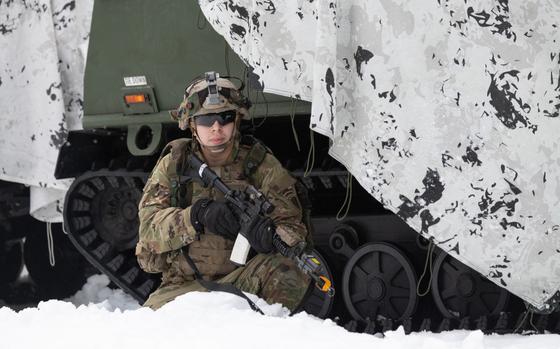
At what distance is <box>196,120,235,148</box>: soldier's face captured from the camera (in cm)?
440

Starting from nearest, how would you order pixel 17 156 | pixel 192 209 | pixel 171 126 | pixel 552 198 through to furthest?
pixel 552 198
pixel 192 209
pixel 171 126
pixel 17 156

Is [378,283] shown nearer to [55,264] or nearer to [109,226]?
[109,226]

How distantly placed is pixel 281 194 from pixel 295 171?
800 mm

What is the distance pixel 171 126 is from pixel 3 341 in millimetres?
2326

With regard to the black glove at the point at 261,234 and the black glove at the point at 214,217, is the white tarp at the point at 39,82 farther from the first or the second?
the black glove at the point at 261,234

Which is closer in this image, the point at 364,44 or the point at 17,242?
the point at 364,44

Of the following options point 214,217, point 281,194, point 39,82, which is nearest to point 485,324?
point 281,194

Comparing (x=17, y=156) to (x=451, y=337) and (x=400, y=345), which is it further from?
(x=400, y=345)

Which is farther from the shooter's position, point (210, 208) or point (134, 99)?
point (134, 99)

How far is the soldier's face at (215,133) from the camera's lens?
4.40m

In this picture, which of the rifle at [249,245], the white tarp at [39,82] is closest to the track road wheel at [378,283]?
the rifle at [249,245]

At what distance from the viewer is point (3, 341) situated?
345 cm

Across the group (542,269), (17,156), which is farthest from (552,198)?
(17,156)

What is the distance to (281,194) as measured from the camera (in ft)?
14.7
